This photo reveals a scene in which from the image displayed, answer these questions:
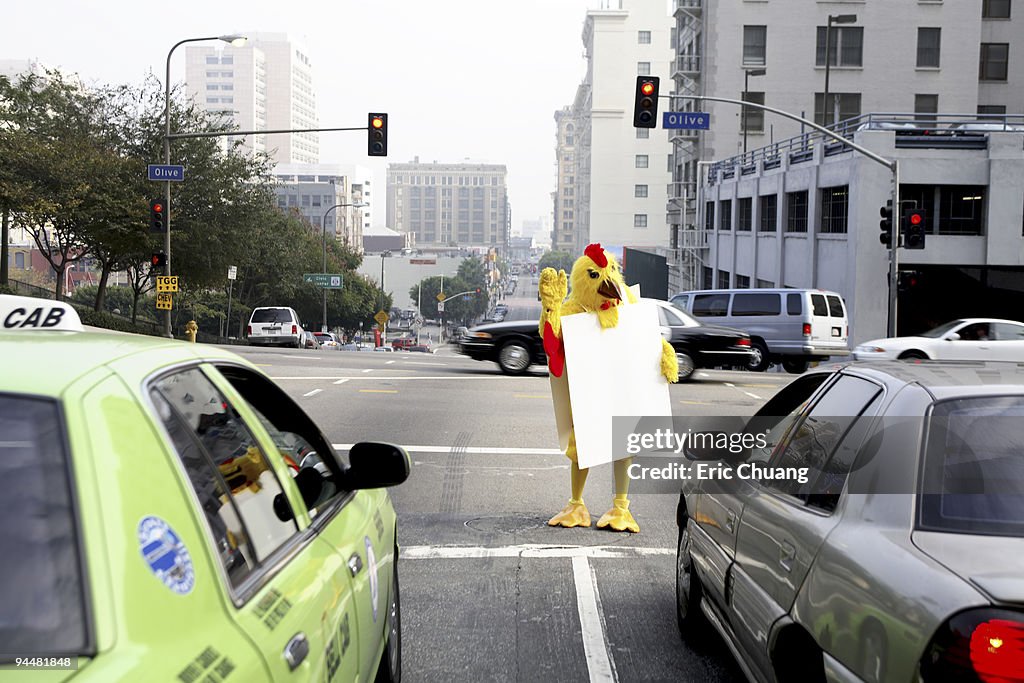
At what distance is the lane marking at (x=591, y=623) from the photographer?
5.54 meters

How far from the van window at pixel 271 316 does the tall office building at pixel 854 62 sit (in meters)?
25.8

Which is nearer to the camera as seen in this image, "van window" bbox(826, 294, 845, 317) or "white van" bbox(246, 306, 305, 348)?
"van window" bbox(826, 294, 845, 317)

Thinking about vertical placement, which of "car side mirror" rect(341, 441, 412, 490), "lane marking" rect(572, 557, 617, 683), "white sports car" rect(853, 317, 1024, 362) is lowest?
"lane marking" rect(572, 557, 617, 683)

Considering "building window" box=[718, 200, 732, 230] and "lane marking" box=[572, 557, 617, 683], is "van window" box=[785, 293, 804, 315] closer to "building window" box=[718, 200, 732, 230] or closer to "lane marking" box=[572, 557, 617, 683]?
"lane marking" box=[572, 557, 617, 683]

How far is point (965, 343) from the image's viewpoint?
912 inches

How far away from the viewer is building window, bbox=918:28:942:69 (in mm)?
58656

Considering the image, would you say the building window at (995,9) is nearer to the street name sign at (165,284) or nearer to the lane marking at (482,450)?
the street name sign at (165,284)

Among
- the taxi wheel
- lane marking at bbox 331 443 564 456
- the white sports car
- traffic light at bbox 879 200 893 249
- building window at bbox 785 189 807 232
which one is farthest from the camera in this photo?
building window at bbox 785 189 807 232

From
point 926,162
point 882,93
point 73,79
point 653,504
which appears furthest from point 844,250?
point 73,79

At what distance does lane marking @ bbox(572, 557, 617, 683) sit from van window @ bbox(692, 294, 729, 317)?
2132cm

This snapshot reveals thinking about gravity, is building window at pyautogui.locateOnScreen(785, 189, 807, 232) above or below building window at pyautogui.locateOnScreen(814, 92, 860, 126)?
below

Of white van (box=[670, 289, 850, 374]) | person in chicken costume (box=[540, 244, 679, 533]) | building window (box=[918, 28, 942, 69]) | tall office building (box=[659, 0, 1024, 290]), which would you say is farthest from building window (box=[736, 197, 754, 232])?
person in chicken costume (box=[540, 244, 679, 533])

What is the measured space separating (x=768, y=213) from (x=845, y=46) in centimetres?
1493

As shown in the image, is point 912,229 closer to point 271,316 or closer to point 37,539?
point 271,316
